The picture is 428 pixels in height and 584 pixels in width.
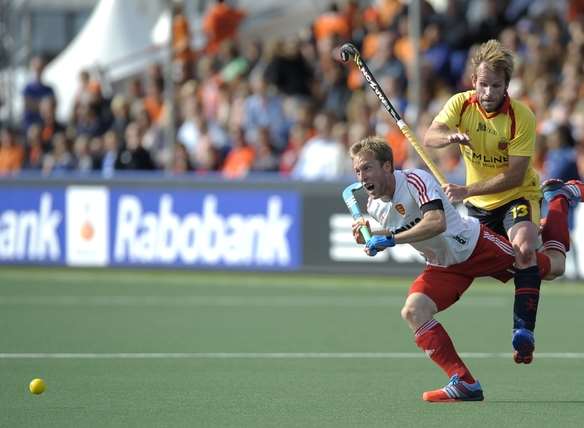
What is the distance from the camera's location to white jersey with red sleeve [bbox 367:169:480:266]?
350 inches

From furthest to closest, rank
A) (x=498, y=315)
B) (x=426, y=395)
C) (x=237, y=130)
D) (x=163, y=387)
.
Answer: (x=237, y=130), (x=498, y=315), (x=163, y=387), (x=426, y=395)

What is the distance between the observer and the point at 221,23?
22.0m

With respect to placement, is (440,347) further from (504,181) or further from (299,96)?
(299,96)

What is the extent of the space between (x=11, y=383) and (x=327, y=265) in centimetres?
848

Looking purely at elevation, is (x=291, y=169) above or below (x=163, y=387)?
above

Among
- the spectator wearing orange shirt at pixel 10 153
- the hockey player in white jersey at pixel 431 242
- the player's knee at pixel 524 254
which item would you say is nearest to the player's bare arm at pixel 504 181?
the hockey player in white jersey at pixel 431 242

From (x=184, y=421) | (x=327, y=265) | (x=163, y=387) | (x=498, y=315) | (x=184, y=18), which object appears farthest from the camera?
(x=184, y=18)

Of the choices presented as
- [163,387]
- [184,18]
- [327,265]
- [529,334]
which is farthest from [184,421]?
[184,18]

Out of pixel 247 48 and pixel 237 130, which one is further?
pixel 247 48

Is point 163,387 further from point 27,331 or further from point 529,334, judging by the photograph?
point 27,331

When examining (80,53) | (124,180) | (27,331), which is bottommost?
(27,331)

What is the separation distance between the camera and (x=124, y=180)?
61.8ft

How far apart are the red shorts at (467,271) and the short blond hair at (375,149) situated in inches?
34.8

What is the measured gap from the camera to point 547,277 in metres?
9.90
